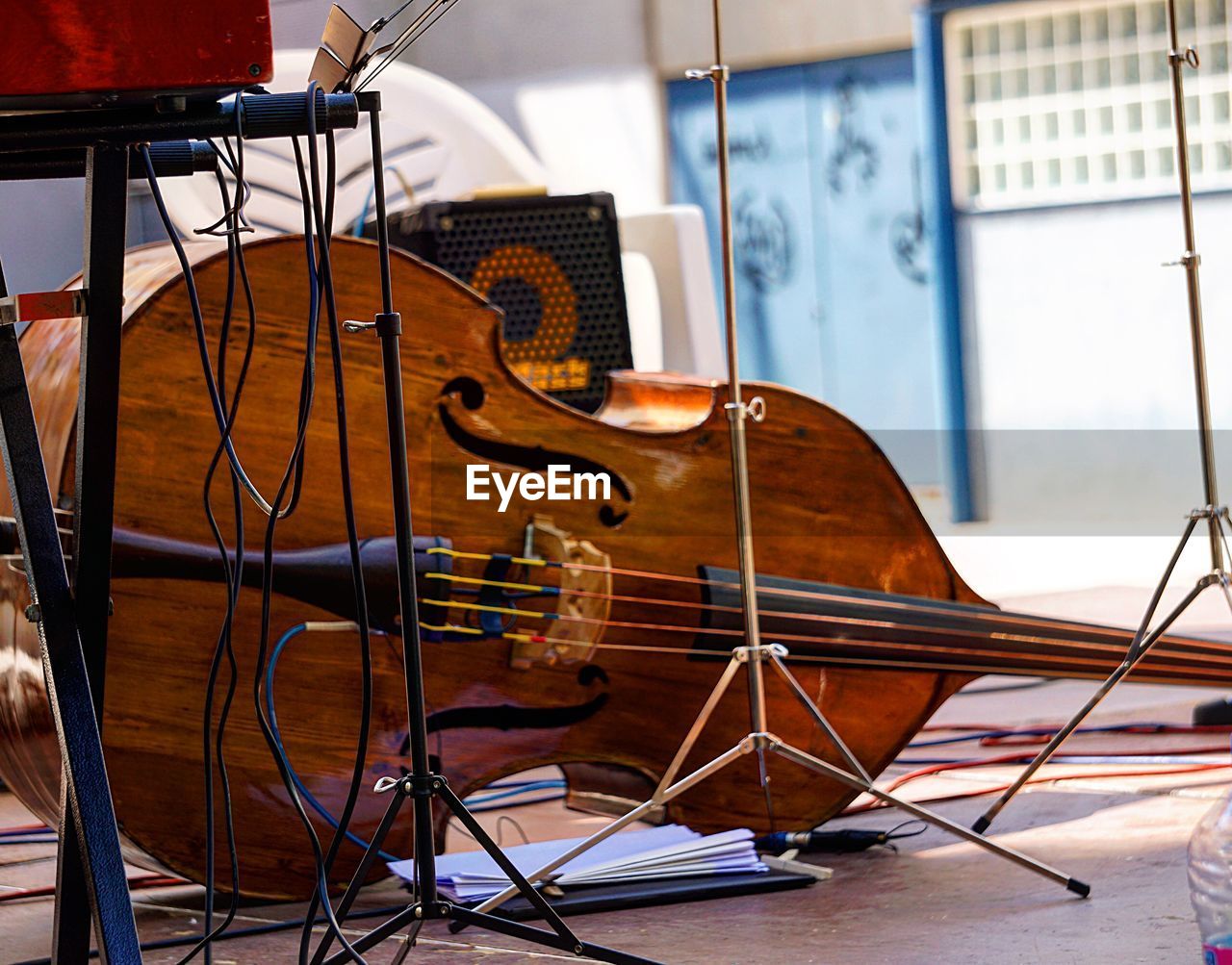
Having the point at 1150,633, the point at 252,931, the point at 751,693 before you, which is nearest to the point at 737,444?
the point at 751,693

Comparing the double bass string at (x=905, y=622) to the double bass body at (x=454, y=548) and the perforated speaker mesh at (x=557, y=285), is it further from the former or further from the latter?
the perforated speaker mesh at (x=557, y=285)

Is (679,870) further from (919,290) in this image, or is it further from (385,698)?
(919,290)

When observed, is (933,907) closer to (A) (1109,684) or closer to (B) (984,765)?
(A) (1109,684)

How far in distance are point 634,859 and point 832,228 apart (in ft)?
15.7

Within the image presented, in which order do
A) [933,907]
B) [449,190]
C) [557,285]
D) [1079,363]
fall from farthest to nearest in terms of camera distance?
[1079,363]
[449,190]
[557,285]
[933,907]

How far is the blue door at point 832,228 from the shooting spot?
6.02 m

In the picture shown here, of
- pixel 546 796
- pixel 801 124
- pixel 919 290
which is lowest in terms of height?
pixel 546 796

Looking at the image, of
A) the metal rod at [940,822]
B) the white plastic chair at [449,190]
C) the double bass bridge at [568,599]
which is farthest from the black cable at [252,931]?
the white plastic chair at [449,190]

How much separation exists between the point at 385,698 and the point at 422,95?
1.91 meters

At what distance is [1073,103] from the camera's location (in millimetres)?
5988

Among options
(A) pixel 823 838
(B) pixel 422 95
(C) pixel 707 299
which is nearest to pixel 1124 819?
(A) pixel 823 838

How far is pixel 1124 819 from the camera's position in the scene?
70.0 inches

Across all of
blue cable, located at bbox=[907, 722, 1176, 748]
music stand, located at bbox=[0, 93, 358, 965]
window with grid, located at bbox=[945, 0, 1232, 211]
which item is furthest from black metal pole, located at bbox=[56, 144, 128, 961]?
window with grid, located at bbox=[945, 0, 1232, 211]

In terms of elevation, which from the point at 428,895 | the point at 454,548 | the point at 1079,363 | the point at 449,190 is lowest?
the point at 428,895
